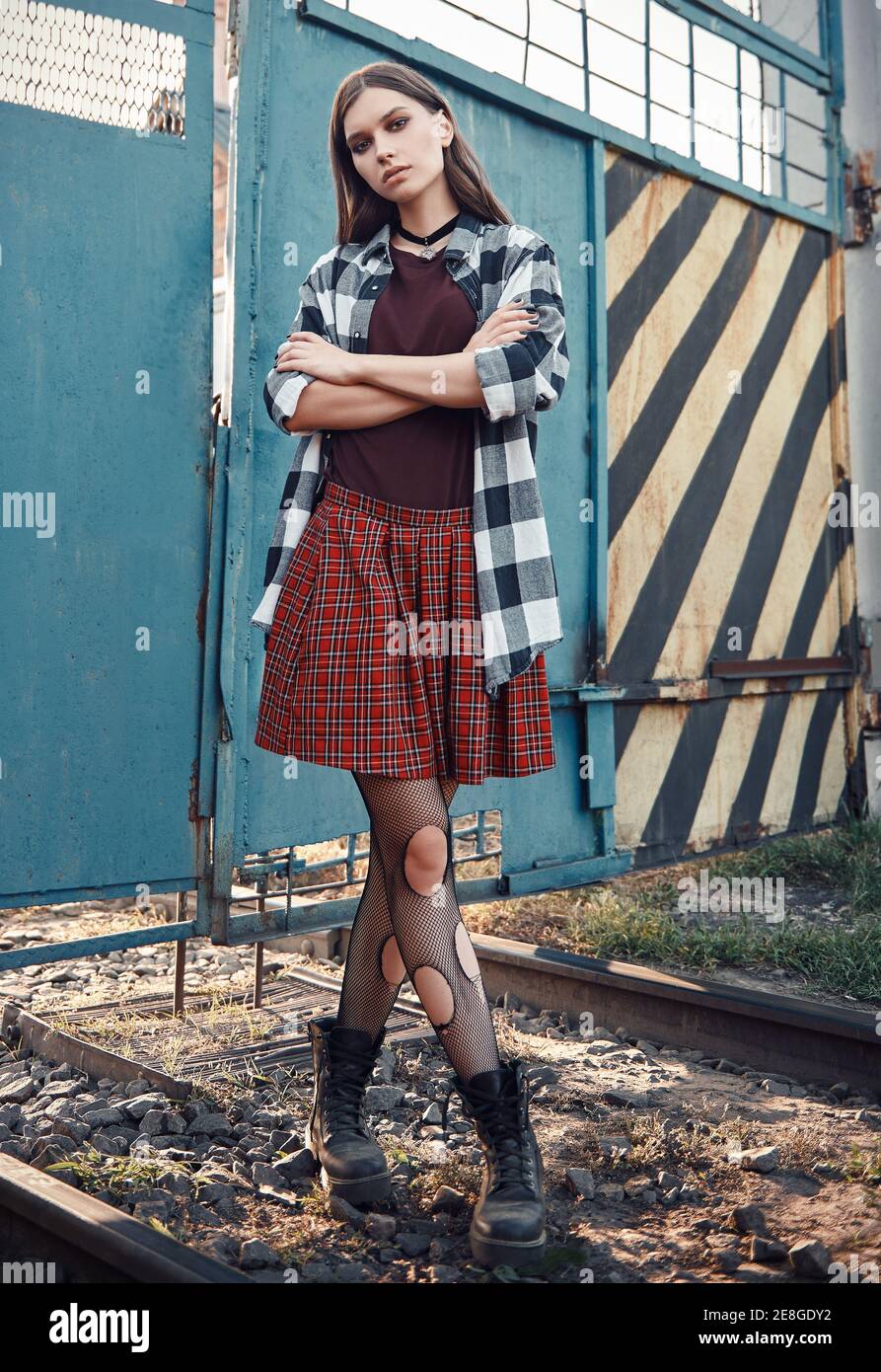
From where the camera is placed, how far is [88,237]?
8.61 ft

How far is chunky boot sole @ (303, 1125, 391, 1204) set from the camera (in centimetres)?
204

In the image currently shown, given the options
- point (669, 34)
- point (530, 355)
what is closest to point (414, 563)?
point (530, 355)

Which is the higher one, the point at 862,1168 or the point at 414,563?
the point at 414,563

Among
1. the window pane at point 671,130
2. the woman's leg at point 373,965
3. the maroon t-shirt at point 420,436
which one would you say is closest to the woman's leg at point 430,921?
the woman's leg at point 373,965

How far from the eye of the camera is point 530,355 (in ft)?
6.55

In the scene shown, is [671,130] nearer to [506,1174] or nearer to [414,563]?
[414,563]

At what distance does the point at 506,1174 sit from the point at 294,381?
1405 millimetres

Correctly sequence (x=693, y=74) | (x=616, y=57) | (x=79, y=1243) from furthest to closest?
(x=693, y=74), (x=616, y=57), (x=79, y=1243)

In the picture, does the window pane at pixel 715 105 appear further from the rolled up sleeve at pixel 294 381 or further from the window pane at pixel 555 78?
the rolled up sleeve at pixel 294 381

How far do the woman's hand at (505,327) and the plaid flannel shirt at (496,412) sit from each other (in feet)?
0.05

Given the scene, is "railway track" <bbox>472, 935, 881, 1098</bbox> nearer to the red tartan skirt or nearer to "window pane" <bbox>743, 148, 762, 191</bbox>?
the red tartan skirt

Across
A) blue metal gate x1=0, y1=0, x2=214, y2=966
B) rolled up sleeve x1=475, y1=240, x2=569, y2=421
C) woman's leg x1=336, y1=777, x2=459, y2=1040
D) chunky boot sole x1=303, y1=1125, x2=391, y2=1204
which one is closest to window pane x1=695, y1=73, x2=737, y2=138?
blue metal gate x1=0, y1=0, x2=214, y2=966
